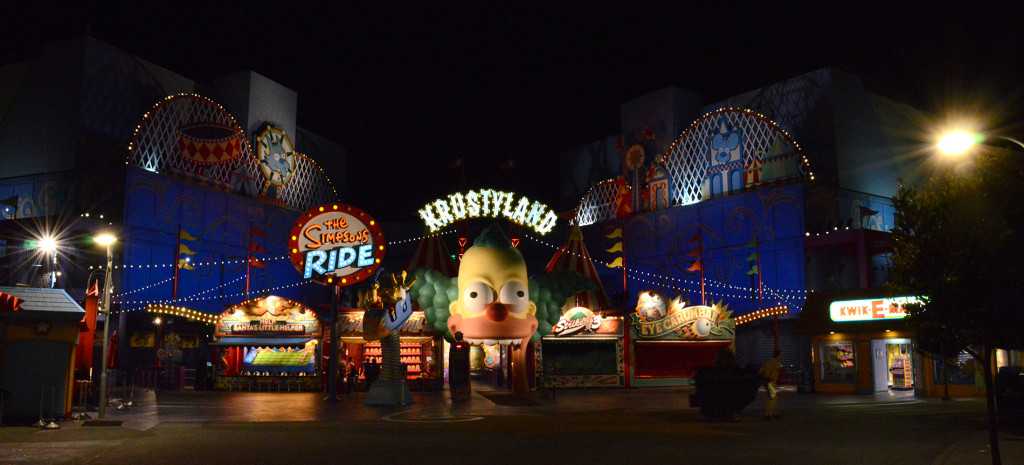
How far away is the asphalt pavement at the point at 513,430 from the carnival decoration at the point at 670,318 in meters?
8.88

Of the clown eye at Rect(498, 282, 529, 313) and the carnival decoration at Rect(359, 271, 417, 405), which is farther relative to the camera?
the clown eye at Rect(498, 282, 529, 313)

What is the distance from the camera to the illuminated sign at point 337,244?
1060 inches

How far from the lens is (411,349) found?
35875mm

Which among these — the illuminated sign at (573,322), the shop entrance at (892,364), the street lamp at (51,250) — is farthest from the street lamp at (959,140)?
the street lamp at (51,250)

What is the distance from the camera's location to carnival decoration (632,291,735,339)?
116ft

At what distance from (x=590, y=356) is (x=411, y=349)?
7.84 meters

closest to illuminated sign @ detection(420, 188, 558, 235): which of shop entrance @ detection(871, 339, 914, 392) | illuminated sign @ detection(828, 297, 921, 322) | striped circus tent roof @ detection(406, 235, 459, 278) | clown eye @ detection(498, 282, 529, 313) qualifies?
striped circus tent roof @ detection(406, 235, 459, 278)

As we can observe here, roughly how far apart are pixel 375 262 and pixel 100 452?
14.1 meters

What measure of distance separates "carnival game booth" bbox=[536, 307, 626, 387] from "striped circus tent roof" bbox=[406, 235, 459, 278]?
5483mm

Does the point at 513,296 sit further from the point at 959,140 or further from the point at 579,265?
the point at 959,140

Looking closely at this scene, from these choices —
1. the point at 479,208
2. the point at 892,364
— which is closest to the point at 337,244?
the point at 479,208

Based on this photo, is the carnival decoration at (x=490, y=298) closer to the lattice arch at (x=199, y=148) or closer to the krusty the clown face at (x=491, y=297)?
the krusty the clown face at (x=491, y=297)

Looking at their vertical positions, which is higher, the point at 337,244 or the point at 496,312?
the point at 337,244

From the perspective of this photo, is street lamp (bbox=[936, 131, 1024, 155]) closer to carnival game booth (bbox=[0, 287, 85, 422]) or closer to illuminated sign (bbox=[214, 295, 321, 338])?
carnival game booth (bbox=[0, 287, 85, 422])
